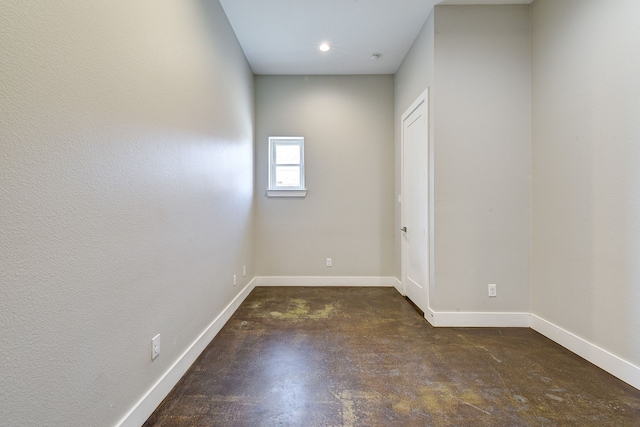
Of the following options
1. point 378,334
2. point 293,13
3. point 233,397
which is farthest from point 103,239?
point 293,13

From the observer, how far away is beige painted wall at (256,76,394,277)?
3.87m

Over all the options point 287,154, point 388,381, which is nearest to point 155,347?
point 388,381

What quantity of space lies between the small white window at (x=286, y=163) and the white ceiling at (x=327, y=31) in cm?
95

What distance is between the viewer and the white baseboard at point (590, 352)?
171cm

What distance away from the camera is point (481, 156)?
256cm

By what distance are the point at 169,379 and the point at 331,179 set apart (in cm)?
288

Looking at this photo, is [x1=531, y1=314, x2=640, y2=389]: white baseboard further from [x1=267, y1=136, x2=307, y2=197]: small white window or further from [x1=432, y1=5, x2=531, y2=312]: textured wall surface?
[x1=267, y1=136, x2=307, y2=197]: small white window

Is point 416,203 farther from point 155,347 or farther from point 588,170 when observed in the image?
point 155,347

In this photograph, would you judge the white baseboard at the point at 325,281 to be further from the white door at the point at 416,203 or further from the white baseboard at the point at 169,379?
the white baseboard at the point at 169,379

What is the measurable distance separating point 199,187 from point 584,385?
2.80 metres

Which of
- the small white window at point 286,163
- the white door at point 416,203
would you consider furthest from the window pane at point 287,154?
the white door at point 416,203

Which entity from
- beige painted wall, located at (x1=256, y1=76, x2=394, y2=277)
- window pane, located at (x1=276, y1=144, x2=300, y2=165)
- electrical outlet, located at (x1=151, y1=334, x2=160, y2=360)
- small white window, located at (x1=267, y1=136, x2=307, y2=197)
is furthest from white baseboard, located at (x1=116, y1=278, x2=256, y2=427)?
window pane, located at (x1=276, y1=144, x2=300, y2=165)

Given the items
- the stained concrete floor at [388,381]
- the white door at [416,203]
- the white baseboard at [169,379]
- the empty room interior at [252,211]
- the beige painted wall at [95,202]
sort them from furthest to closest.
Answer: the white door at [416,203] < the stained concrete floor at [388,381] < the white baseboard at [169,379] < the empty room interior at [252,211] < the beige painted wall at [95,202]

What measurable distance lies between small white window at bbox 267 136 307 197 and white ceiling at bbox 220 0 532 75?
0.95 m
